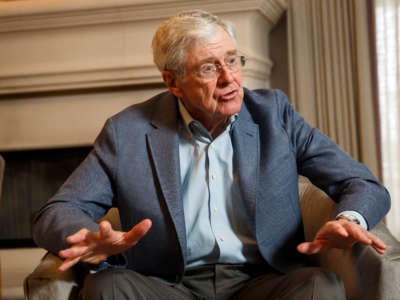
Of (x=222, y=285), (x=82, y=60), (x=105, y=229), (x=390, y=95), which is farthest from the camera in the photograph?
(x=82, y=60)

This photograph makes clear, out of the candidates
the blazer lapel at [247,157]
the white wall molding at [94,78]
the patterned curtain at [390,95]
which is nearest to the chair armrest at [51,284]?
the blazer lapel at [247,157]

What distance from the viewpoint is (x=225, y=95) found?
149 centimetres

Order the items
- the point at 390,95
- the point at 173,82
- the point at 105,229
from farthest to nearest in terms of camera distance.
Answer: the point at 390,95, the point at 173,82, the point at 105,229

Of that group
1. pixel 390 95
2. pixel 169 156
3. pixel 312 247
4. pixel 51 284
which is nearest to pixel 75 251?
pixel 51 284

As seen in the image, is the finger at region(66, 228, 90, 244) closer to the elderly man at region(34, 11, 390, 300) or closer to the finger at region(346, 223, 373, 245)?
the elderly man at region(34, 11, 390, 300)

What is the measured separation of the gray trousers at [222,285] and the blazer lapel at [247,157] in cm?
14

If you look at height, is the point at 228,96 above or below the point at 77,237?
above

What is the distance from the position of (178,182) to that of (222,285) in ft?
0.97

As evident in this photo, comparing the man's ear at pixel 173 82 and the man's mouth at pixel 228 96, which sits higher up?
the man's ear at pixel 173 82

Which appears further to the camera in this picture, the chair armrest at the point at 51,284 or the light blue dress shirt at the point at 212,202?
the light blue dress shirt at the point at 212,202

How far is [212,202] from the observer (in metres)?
1.49

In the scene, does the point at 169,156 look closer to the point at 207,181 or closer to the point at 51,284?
the point at 207,181

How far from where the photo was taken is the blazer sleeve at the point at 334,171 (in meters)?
1.36

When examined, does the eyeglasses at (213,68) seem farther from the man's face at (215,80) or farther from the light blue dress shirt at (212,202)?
the light blue dress shirt at (212,202)
